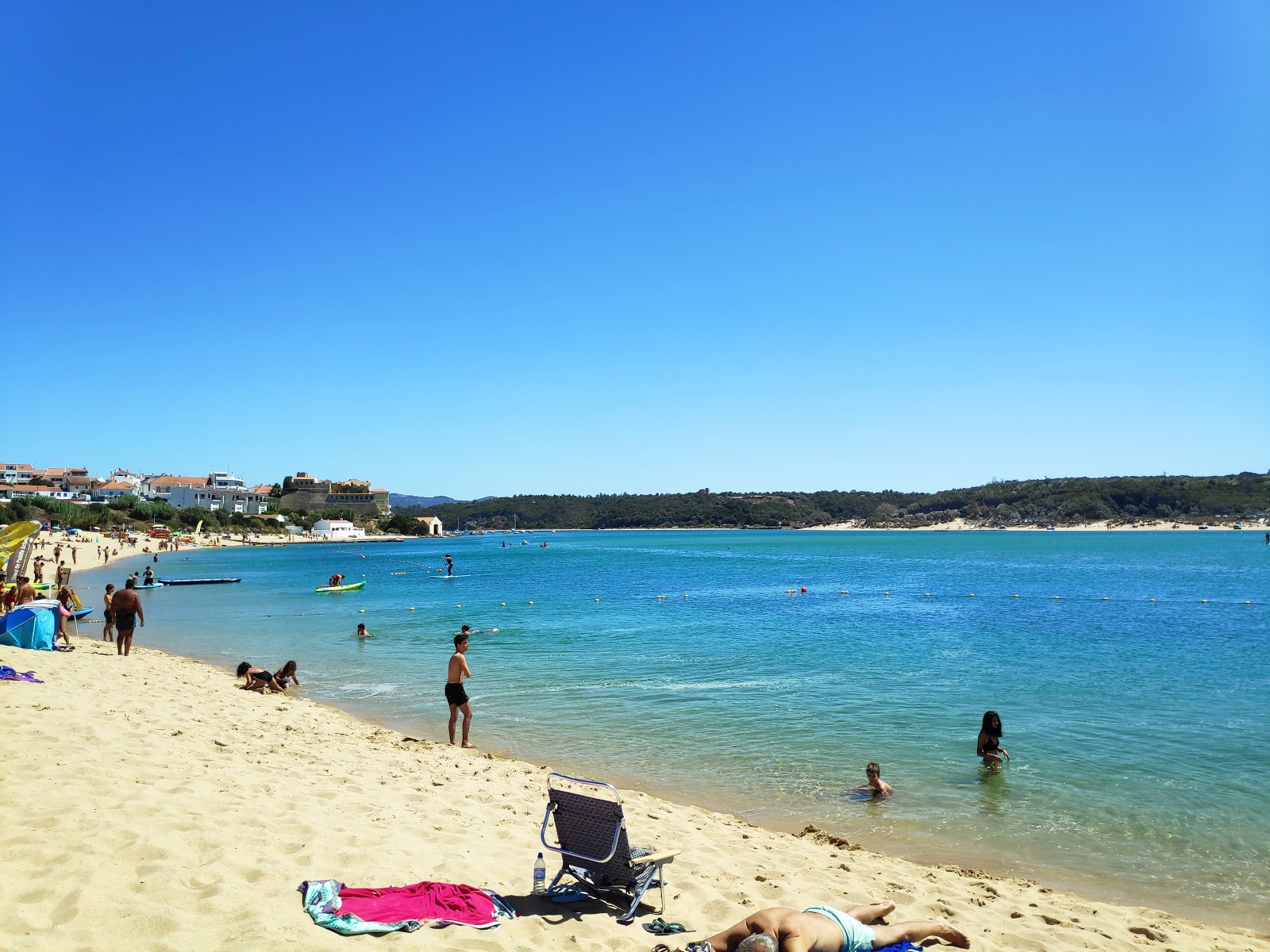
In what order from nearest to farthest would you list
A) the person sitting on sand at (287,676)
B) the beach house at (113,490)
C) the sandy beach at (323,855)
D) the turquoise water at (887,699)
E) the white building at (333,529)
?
the sandy beach at (323,855) → the turquoise water at (887,699) → the person sitting on sand at (287,676) → the beach house at (113,490) → the white building at (333,529)

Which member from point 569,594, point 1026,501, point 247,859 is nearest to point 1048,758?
point 247,859

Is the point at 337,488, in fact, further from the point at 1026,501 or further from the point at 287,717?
the point at 287,717

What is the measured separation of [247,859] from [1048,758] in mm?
10751

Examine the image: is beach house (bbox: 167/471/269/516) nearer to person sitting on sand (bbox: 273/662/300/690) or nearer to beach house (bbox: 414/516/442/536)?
beach house (bbox: 414/516/442/536)

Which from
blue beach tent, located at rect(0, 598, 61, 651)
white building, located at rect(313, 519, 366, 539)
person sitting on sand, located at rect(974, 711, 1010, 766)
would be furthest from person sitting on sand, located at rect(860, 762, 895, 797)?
white building, located at rect(313, 519, 366, 539)

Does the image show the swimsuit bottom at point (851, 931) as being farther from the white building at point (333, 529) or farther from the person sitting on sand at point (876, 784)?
the white building at point (333, 529)

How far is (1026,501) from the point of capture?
6511 inches

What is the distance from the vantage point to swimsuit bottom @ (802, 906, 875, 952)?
5078mm

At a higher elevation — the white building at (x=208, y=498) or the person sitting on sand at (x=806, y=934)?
the white building at (x=208, y=498)

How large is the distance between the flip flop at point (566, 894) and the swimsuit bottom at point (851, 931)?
178cm

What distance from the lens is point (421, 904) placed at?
17.9 ft

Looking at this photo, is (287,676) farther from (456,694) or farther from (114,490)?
(114,490)

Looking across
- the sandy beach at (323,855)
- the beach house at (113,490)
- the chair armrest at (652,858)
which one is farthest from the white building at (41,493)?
the chair armrest at (652,858)

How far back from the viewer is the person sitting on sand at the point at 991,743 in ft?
37.3
